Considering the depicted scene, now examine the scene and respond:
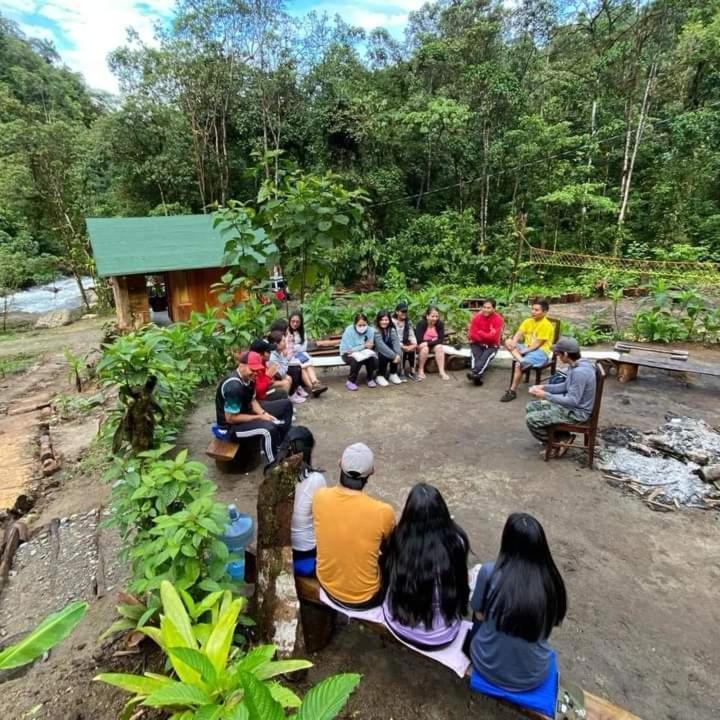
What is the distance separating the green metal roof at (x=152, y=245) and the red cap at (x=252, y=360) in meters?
7.62

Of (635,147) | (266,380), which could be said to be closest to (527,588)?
(266,380)

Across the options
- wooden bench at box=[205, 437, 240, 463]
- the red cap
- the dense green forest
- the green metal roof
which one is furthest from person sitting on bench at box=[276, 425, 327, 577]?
the dense green forest

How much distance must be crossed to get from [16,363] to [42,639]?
42.5 feet

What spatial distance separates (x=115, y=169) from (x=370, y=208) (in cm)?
1160

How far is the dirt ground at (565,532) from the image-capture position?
2270mm

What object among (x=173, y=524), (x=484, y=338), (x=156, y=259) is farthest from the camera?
(x=156, y=259)

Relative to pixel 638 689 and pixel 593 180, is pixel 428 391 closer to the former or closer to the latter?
pixel 638 689

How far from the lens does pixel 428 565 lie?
1993mm

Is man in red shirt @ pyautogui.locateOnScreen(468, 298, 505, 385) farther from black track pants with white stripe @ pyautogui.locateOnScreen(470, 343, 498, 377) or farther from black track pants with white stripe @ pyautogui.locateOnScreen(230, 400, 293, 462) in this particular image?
black track pants with white stripe @ pyautogui.locateOnScreen(230, 400, 293, 462)

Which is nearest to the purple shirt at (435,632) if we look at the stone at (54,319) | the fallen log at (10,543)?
the fallen log at (10,543)

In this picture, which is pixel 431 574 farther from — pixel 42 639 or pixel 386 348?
pixel 386 348

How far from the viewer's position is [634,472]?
4113 mm

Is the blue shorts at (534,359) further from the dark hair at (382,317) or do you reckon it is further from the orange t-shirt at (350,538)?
the orange t-shirt at (350,538)

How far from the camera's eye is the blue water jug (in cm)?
273
